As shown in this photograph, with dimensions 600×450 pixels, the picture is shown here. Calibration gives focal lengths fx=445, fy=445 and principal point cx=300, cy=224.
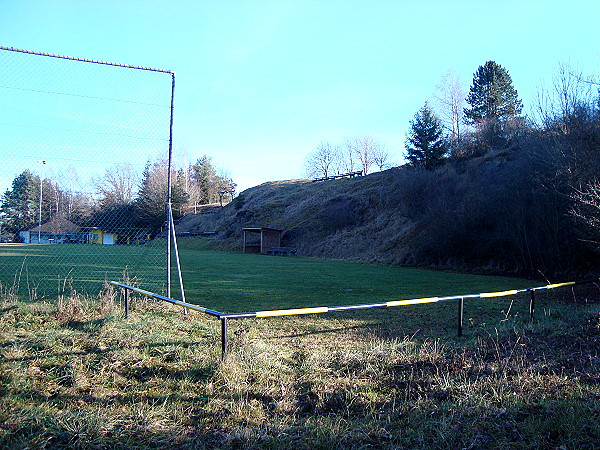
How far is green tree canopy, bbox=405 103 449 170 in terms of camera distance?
4056cm

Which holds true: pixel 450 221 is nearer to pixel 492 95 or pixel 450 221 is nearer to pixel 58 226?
pixel 58 226

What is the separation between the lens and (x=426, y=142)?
40875 mm

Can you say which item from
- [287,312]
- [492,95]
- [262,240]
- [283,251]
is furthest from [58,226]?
[492,95]

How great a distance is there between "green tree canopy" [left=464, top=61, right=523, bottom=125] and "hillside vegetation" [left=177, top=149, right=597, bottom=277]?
9.21 m

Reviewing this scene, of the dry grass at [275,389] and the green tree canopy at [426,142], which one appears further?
the green tree canopy at [426,142]

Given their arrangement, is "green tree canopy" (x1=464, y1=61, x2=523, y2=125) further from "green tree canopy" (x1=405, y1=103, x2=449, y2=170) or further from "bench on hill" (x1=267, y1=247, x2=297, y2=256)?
"bench on hill" (x1=267, y1=247, x2=297, y2=256)

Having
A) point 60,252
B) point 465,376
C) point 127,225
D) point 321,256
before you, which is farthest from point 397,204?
point 465,376

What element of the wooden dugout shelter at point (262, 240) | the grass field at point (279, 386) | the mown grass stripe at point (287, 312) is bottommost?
the grass field at point (279, 386)

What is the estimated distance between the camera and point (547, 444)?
327cm

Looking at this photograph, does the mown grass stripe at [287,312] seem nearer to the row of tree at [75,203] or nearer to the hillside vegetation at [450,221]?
the row of tree at [75,203]

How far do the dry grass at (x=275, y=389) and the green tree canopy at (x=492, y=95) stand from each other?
147ft

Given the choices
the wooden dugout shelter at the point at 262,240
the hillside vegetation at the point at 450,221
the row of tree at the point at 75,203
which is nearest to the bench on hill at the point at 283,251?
the hillside vegetation at the point at 450,221

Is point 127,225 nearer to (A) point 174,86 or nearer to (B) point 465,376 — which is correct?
(A) point 174,86

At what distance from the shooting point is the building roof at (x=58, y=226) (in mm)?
10203
